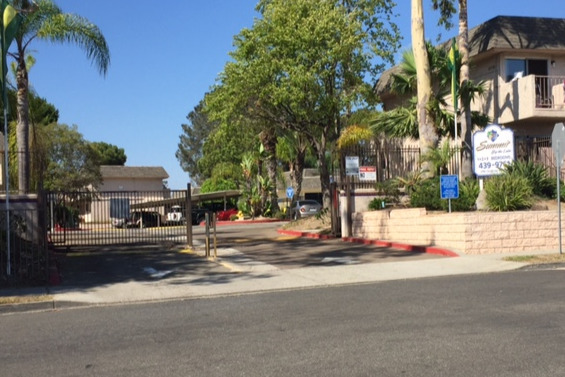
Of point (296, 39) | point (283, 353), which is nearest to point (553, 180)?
point (296, 39)

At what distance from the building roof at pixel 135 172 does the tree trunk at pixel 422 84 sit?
50223 mm

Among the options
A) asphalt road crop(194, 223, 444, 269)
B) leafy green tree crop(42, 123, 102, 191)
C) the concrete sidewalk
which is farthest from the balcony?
leafy green tree crop(42, 123, 102, 191)

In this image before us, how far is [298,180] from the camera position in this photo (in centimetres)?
4400

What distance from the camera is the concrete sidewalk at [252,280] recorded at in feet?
40.1

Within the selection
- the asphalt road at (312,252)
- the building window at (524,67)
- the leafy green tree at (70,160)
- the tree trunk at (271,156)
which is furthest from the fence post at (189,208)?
the leafy green tree at (70,160)

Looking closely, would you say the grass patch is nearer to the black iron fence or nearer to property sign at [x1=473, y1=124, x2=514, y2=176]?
property sign at [x1=473, y1=124, x2=514, y2=176]

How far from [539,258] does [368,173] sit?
8.41 metres

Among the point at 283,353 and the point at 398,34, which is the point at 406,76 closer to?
the point at 398,34

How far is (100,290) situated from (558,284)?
352 inches

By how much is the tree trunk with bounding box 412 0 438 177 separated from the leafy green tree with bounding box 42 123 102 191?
3189cm

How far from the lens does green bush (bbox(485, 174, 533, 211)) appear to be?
61.0 ft

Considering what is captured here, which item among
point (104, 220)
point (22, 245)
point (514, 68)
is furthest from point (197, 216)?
point (22, 245)

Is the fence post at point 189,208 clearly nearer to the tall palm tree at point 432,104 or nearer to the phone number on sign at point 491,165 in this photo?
the tall palm tree at point 432,104

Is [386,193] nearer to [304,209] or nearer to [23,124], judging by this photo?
[23,124]
